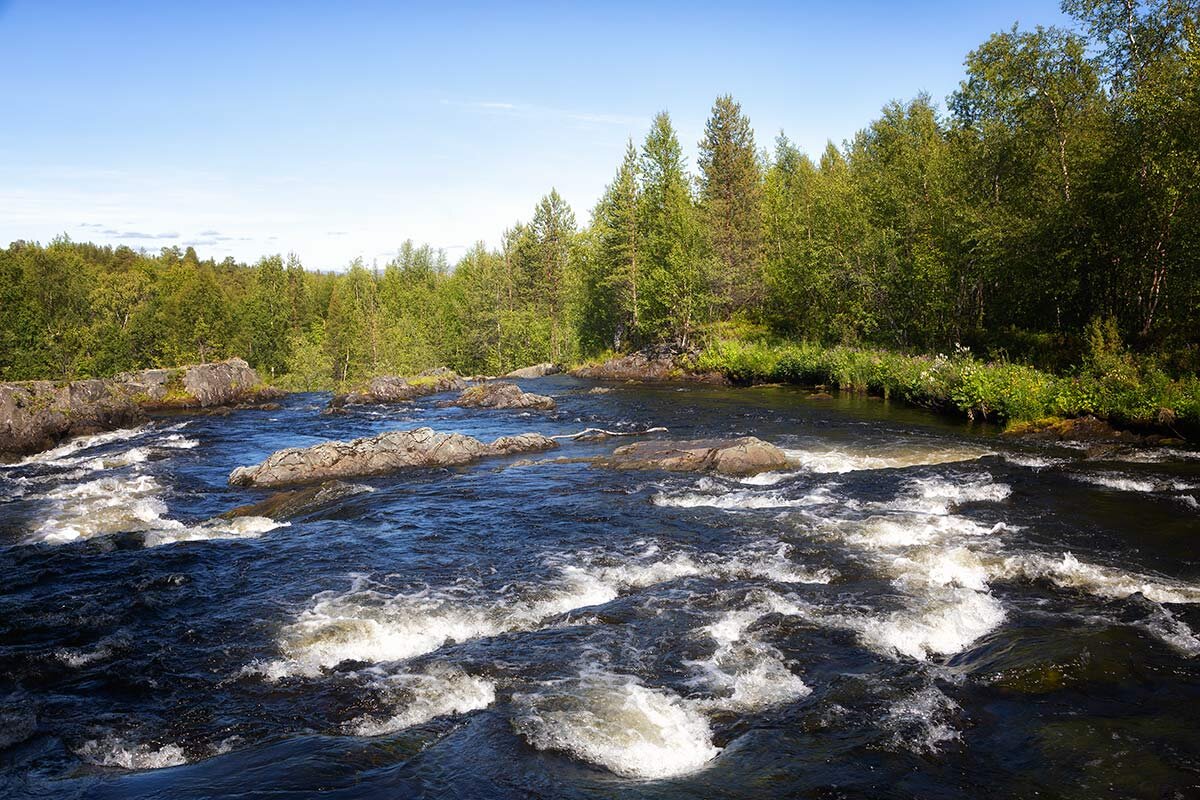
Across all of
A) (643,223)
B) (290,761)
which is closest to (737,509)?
(290,761)

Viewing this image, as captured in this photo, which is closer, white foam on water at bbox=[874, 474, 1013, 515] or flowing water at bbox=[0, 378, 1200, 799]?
flowing water at bbox=[0, 378, 1200, 799]

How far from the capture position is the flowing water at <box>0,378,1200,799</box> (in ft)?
29.2

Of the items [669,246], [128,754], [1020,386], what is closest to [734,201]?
[669,246]

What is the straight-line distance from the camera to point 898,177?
52031 millimetres

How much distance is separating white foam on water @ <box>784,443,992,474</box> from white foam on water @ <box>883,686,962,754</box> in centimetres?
1507

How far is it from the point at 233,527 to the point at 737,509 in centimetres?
1484

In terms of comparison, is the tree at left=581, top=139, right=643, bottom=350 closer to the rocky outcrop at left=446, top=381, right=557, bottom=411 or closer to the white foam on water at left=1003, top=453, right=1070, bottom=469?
the rocky outcrop at left=446, top=381, right=557, bottom=411

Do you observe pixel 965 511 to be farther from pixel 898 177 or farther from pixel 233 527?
pixel 898 177

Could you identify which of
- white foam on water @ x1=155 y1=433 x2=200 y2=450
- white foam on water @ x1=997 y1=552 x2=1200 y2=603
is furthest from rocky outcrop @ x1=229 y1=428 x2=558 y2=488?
white foam on water @ x1=997 y1=552 x2=1200 y2=603

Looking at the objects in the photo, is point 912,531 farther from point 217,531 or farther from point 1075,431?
point 217,531

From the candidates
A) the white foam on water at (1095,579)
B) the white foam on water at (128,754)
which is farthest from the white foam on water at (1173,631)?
the white foam on water at (128,754)

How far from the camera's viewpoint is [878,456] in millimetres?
27047

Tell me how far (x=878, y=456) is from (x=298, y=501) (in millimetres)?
21039

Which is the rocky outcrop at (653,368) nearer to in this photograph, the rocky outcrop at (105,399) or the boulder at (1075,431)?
the boulder at (1075,431)
